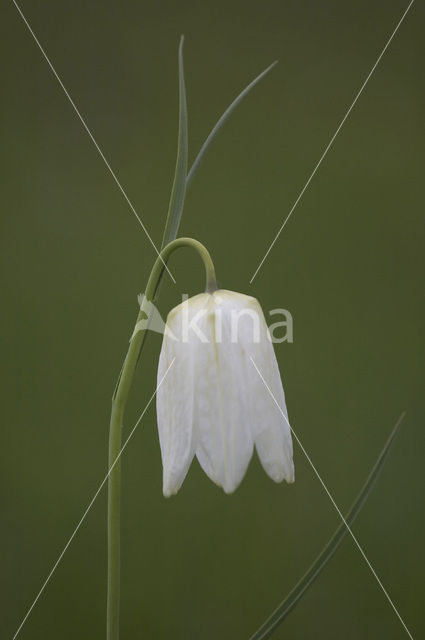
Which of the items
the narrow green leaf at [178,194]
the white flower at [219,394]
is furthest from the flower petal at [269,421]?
the narrow green leaf at [178,194]

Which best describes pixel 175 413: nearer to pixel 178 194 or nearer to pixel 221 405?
pixel 221 405

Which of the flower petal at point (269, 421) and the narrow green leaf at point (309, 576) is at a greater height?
the flower petal at point (269, 421)

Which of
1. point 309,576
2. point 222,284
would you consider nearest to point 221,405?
point 309,576

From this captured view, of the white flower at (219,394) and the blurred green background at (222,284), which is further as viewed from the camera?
the blurred green background at (222,284)

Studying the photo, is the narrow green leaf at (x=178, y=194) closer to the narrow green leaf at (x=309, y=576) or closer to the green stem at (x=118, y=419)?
the green stem at (x=118, y=419)

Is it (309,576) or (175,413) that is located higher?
(175,413)

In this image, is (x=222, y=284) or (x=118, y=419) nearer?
(x=118, y=419)

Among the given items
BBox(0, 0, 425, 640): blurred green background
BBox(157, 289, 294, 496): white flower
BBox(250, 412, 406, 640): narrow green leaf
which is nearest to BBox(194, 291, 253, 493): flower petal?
BBox(157, 289, 294, 496): white flower

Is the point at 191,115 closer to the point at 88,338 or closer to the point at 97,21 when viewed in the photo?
the point at 97,21
